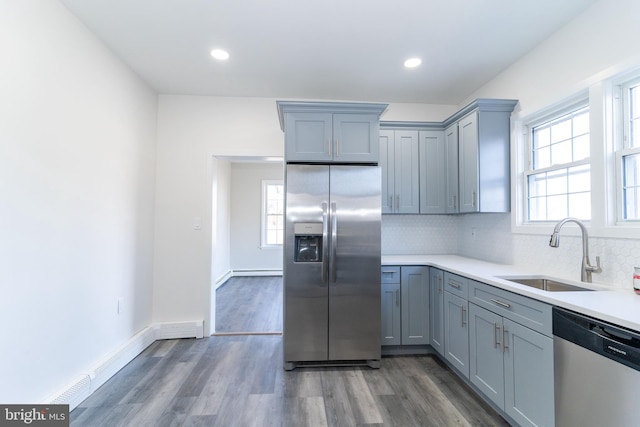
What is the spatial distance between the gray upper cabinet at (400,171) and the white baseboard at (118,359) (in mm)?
2586

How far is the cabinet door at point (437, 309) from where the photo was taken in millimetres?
2668

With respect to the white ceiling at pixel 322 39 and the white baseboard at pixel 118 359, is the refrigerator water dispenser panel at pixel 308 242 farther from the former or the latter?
the white baseboard at pixel 118 359

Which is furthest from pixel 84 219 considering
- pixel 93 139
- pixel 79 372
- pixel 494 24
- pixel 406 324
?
pixel 494 24

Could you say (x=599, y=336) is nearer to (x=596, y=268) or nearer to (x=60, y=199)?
(x=596, y=268)

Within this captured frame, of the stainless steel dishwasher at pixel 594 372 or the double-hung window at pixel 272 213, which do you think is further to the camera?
the double-hung window at pixel 272 213

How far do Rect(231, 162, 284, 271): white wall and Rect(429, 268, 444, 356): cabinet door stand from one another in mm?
4423

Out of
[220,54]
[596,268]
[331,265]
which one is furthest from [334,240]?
[220,54]

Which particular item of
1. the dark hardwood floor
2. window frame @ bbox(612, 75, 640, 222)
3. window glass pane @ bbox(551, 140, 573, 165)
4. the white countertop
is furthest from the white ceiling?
the dark hardwood floor

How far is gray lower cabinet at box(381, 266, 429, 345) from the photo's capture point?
2.85m

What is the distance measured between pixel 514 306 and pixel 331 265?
137 centimetres

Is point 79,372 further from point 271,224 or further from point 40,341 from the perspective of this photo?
point 271,224

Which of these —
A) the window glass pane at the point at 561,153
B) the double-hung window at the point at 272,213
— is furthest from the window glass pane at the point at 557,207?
the double-hung window at the point at 272,213

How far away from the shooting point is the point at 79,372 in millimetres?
2156

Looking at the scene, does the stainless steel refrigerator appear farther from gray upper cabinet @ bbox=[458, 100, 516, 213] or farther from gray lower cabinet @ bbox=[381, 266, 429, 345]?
gray upper cabinet @ bbox=[458, 100, 516, 213]
